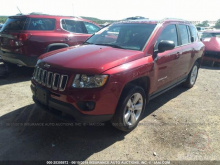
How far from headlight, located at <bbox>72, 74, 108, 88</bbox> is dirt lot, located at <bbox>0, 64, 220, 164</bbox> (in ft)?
3.25

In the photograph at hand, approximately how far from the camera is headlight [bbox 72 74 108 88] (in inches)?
103

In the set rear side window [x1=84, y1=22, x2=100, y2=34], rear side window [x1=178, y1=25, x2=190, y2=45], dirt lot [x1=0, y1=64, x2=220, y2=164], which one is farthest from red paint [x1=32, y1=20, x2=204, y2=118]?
rear side window [x1=84, y1=22, x2=100, y2=34]

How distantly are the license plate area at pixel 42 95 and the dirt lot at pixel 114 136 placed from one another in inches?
23.8

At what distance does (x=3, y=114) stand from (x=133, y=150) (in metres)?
2.63

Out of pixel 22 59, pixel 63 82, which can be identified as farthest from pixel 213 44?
pixel 63 82

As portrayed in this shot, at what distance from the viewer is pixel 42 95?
2.93 m

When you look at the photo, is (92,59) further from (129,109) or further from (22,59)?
(22,59)

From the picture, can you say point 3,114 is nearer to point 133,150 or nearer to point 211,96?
point 133,150

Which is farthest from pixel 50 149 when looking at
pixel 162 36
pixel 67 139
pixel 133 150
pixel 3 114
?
pixel 162 36

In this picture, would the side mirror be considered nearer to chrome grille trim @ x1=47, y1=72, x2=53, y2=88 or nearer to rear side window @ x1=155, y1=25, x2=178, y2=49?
rear side window @ x1=155, y1=25, x2=178, y2=49

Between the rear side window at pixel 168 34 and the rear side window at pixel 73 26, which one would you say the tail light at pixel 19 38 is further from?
the rear side window at pixel 168 34

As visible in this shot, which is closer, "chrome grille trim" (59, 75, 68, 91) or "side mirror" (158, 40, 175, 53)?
"chrome grille trim" (59, 75, 68, 91)

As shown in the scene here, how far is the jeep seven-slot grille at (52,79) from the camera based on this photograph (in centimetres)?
268

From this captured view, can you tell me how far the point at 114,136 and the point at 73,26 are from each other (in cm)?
478
